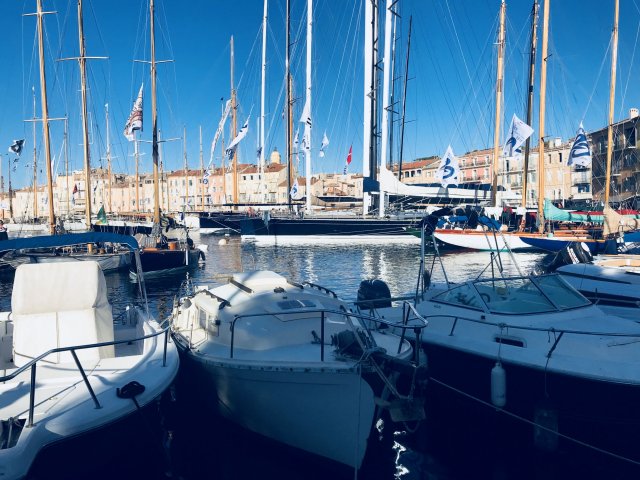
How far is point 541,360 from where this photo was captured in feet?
28.2

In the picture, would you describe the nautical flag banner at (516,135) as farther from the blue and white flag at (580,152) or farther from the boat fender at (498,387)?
the boat fender at (498,387)

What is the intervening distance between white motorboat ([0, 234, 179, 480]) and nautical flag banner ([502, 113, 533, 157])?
26993 mm

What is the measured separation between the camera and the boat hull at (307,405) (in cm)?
741

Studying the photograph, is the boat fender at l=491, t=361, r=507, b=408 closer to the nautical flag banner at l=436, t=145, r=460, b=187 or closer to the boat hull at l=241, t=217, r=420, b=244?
the nautical flag banner at l=436, t=145, r=460, b=187

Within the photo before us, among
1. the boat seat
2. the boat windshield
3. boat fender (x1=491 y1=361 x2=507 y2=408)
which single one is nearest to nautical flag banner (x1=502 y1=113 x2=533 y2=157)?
the boat windshield

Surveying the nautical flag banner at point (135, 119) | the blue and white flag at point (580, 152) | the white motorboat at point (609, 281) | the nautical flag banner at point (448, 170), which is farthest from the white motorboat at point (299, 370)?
the nautical flag banner at point (448, 170)

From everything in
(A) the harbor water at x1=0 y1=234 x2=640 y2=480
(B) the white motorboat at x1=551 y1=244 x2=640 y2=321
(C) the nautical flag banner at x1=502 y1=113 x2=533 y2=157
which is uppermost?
(C) the nautical flag banner at x1=502 y1=113 x2=533 y2=157

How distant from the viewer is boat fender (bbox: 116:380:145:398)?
22.0 ft

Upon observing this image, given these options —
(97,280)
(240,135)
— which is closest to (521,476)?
(97,280)

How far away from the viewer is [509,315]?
9922mm

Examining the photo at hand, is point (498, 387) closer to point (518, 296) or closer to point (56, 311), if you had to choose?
point (518, 296)

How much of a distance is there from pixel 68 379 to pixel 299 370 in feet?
10.3

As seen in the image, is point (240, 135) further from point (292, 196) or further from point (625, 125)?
point (625, 125)

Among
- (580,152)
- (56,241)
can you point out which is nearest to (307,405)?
(56,241)
